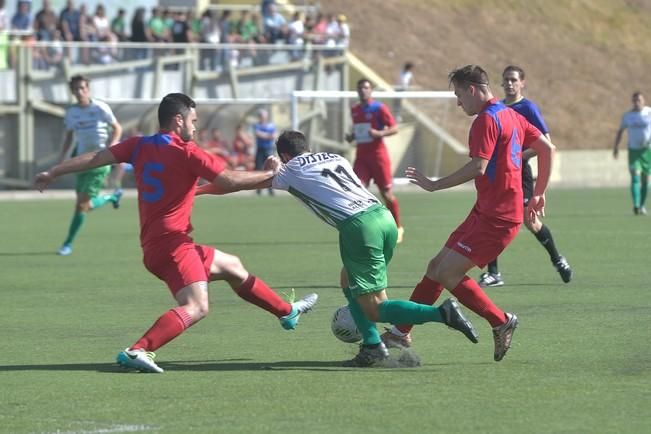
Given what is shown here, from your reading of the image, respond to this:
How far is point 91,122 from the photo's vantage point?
1816 cm

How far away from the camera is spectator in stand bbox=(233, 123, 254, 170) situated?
1441 inches

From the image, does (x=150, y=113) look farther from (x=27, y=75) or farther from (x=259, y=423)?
(x=259, y=423)

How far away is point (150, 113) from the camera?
1423 inches

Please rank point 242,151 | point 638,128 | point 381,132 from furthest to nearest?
point 242,151, point 638,128, point 381,132

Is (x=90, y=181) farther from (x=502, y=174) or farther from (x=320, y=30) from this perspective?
(x=320, y=30)

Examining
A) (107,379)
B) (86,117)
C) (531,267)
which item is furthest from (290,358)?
(86,117)

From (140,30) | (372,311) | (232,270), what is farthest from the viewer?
(140,30)

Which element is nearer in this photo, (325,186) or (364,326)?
(325,186)

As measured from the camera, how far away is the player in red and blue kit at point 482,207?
9141 mm

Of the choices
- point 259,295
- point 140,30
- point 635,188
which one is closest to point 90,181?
point 259,295

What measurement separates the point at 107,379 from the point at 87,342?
69.8 inches

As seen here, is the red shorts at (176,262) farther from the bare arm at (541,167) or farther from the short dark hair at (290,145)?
the bare arm at (541,167)

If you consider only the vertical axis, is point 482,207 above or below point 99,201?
above

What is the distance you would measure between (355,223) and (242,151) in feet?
91.8
